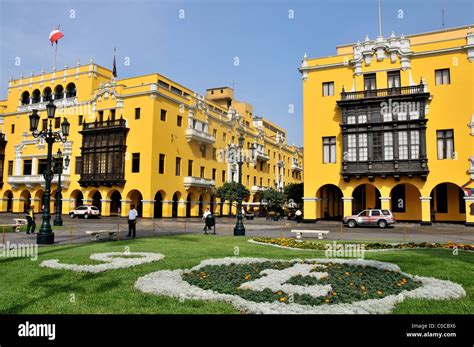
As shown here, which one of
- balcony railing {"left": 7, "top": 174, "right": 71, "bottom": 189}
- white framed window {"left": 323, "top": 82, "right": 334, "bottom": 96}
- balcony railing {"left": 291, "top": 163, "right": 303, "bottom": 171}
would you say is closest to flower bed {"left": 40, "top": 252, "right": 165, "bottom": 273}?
white framed window {"left": 323, "top": 82, "right": 334, "bottom": 96}

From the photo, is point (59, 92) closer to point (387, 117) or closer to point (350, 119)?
point (350, 119)

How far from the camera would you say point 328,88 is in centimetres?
3728

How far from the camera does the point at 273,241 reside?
1678cm

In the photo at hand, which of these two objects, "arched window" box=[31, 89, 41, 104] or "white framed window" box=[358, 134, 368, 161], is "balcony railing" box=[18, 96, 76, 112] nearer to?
"arched window" box=[31, 89, 41, 104]

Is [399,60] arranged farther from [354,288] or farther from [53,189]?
[53,189]

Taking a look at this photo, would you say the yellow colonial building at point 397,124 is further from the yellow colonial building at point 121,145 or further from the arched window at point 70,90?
the arched window at point 70,90

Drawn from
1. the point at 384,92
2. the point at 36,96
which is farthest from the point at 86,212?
the point at 384,92

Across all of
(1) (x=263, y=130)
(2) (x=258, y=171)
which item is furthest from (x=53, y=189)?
Answer: (1) (x=263, y=130)

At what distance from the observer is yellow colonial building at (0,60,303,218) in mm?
44781

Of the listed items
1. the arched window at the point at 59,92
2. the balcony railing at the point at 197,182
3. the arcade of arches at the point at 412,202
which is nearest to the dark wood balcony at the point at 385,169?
the arcade of arches at the point at 412,202

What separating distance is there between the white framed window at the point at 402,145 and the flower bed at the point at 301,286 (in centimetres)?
2693

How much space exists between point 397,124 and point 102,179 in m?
35.1

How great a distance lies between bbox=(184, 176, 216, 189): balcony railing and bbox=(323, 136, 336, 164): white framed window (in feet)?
64.8
